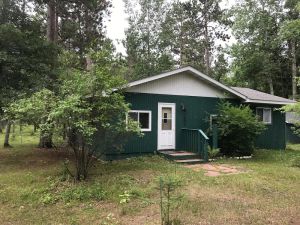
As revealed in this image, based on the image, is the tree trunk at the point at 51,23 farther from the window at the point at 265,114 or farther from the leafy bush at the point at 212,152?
the window at the point at 265,114

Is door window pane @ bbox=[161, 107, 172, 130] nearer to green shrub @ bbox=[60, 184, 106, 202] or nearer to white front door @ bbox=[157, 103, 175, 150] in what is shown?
white front door @ bbox=[157, 103, 175, 150]

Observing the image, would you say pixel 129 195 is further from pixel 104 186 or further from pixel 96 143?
pixel 96 143

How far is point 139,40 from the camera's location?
1206 inches

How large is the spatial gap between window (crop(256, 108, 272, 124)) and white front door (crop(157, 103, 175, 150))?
540cm

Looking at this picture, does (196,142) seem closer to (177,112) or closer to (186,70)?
(177,112)

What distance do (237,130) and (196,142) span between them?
1.84 m

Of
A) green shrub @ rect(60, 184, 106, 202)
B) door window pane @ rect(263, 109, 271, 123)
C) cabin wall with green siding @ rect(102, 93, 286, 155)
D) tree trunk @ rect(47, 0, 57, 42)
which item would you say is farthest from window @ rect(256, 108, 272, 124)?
tree trunk @ rect(47, 0, 57, 42)

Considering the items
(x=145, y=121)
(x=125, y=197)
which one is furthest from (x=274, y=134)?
(x=125, y=197)

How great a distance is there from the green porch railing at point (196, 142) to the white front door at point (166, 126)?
551 mm

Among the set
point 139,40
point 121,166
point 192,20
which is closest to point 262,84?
point 192,20

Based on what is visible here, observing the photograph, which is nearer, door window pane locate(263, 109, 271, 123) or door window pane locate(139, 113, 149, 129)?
door window pane locate(139, 113, 149, 129)

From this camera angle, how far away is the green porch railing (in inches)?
458

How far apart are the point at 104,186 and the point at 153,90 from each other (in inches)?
A: 224

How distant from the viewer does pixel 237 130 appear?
1259cm
